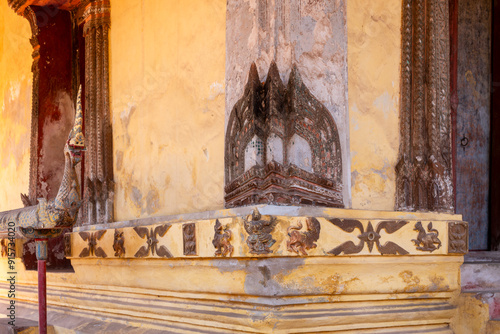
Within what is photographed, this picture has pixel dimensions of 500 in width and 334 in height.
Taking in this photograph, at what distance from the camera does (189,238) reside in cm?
341

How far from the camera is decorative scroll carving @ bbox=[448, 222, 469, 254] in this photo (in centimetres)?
345

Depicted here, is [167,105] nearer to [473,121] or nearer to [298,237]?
[298,237]

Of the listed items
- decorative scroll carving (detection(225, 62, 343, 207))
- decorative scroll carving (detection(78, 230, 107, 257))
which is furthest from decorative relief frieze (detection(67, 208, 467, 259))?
decorative scroll carving (detection(78, 230, 107, 257))

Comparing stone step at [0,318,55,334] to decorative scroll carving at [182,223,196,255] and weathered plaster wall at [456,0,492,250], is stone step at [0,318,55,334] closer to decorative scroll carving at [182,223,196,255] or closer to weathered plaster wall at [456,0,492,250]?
decorative scroll carving at [182,223,196,255]

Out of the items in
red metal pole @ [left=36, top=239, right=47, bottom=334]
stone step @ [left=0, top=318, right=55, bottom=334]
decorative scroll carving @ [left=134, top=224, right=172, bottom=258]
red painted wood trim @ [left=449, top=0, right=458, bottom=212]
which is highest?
red painted wood trim @ [left=449, top=0, right=458, bottom=212]

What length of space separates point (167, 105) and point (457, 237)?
1.84 metres

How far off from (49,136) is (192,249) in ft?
9.80

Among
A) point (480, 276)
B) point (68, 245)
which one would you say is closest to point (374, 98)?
point (480, 276)

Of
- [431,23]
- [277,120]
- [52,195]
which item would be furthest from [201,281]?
[52,195]

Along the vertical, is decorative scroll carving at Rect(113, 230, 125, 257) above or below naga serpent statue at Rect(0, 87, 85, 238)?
below

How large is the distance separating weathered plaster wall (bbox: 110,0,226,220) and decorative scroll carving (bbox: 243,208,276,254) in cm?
60

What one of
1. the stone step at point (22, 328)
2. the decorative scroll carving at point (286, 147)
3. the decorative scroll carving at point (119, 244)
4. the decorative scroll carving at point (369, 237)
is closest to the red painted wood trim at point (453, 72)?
the decorative scroll carving at point (369, 237)

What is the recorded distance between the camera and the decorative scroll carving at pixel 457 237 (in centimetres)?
345

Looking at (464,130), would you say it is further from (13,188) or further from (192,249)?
(13,188)
